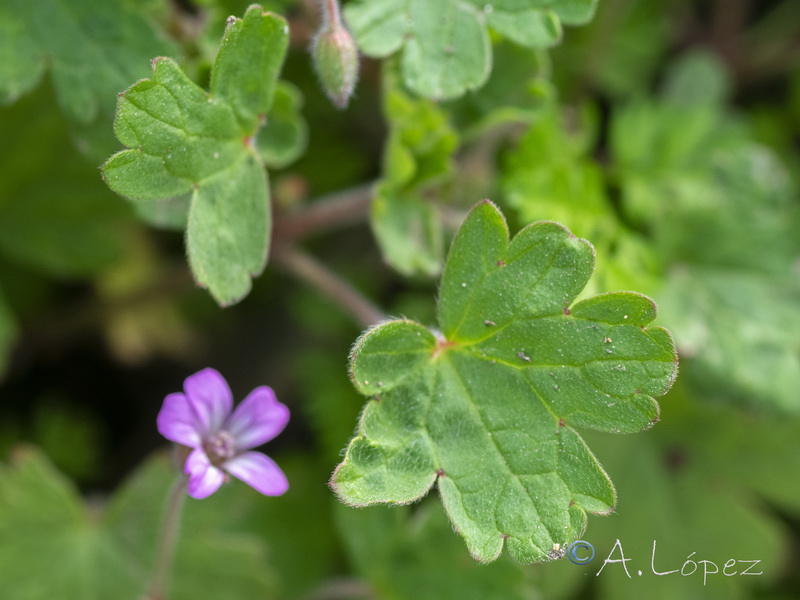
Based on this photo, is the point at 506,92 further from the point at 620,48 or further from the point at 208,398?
the point at 208,398

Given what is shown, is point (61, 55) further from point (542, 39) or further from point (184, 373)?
point (184, 373)

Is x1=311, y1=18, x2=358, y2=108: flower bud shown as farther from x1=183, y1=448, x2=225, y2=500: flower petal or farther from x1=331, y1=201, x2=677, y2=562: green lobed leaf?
x1=183, y1=448, x2=225, y2=500: flower petal

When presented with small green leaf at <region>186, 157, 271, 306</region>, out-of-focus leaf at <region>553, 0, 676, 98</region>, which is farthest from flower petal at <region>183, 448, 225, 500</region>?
out-of-focus leaf at <region>553, 0, 676, 98</region>

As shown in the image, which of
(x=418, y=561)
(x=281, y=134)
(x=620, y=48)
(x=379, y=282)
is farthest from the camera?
(x=620, y=48)

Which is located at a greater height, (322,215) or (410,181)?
(410,181)

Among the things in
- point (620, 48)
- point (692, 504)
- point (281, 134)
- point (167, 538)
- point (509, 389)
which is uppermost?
point (281, 134)

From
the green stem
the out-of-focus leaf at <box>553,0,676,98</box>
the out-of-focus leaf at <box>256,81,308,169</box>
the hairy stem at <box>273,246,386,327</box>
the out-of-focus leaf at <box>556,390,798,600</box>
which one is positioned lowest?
the out-of-focus leaf at <box>556,390,798,600</box>

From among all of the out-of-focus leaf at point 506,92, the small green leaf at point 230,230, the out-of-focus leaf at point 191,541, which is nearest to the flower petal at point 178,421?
the small green leaf at point 230,230

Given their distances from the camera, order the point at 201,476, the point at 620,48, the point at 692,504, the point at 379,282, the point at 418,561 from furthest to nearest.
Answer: the point at 620,48
the point at 379,282
the point at 692,504
the point at 418,561
the point at 201,476

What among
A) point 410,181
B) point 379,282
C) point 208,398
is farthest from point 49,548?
point 379,282
